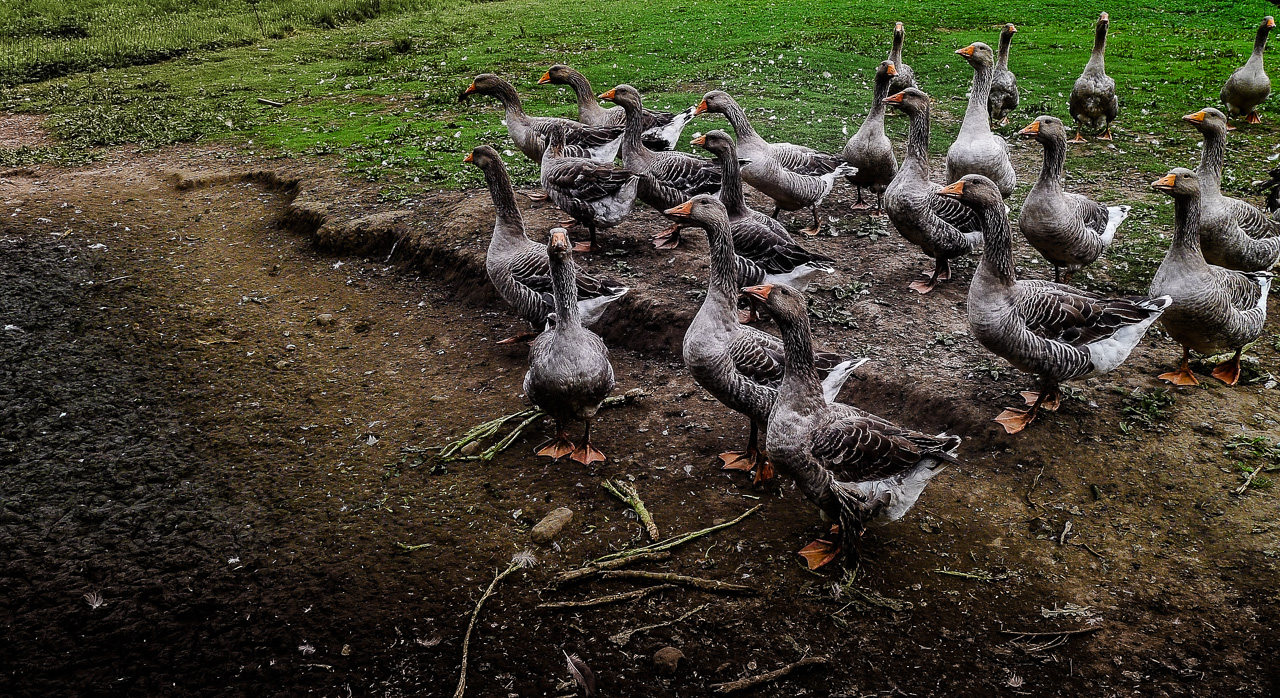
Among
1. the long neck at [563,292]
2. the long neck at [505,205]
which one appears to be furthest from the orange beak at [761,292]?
the long neck at [505,205]

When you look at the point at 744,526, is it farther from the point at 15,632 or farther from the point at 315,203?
the point at 315,203

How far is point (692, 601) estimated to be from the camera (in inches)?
191

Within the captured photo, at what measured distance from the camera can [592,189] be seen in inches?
342

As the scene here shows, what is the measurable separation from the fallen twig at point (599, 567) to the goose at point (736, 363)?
45.7 inches

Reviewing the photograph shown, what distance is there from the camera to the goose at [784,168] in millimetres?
9172

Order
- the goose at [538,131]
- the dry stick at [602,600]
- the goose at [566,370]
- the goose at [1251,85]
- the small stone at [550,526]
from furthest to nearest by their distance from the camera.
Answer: the goose at [1251,85]
the goose at [538,131]
the goose at [566,370]
the small stone at [550,526]
the dry stick at [602,600]

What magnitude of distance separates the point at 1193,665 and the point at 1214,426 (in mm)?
2622

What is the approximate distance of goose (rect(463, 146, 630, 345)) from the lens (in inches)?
288

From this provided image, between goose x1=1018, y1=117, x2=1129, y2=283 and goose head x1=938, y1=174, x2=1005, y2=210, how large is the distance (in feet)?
4.01

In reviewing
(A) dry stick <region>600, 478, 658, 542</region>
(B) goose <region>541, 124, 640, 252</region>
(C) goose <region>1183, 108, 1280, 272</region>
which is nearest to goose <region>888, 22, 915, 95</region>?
(C) goose <region>1183, 108, 1280, 272</region>

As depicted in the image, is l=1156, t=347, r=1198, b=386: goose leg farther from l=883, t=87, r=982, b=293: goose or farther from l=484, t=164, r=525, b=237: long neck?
l=484, t=164, r=525, b=237: long neck

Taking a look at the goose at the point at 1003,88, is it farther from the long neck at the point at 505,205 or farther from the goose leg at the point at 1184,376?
the long neck at the point at 505,205

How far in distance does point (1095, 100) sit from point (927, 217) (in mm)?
6500

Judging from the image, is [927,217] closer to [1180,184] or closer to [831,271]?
[831,271]
